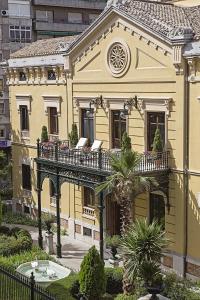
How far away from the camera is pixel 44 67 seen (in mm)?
26562

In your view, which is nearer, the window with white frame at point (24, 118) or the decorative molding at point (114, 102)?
the decorative molding at point (114, 102)

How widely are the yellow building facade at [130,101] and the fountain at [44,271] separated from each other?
3.95 metres

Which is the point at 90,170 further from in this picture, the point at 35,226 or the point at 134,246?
the point at 35,226

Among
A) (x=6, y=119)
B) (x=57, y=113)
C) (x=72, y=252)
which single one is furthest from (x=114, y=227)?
(x=6, y=119)

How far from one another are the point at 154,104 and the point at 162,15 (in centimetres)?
416

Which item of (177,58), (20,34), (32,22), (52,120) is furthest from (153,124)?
(32,22)

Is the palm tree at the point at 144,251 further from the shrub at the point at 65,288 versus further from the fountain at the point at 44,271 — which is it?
the fountain at the point at 44,271

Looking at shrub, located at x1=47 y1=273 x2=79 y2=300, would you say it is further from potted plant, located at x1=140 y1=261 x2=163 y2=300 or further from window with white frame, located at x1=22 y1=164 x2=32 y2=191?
window with white frame, located at x1=22 y1=164 x2=32 y2=191

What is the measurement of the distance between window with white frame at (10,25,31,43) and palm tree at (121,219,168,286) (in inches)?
1245

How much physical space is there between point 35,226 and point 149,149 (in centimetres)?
949

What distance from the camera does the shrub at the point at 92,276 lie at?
15.9 m

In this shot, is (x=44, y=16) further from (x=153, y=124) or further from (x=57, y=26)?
(x=153, y=124)

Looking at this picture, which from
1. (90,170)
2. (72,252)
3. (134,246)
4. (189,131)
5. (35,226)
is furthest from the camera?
(35,226)

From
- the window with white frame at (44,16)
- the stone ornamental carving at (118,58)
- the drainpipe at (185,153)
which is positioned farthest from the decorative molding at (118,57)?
the window with white frame at (44,16)
